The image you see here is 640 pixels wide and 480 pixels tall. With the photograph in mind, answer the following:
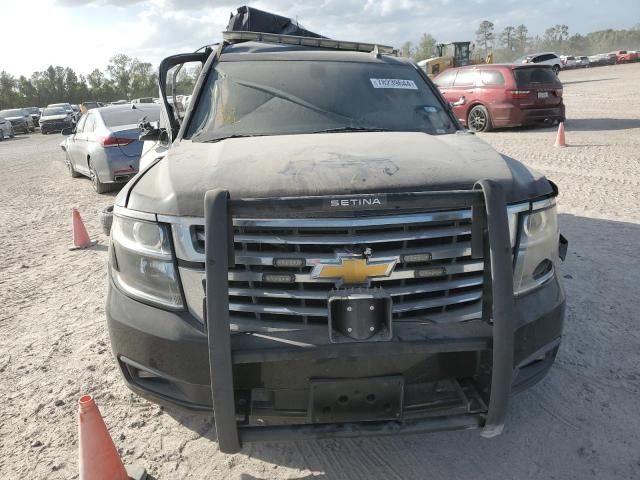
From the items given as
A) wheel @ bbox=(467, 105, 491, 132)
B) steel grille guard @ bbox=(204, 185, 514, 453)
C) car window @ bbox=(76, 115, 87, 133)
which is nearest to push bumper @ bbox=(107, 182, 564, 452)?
steel grille guard @ bbox=(204, 185, 514, 453)

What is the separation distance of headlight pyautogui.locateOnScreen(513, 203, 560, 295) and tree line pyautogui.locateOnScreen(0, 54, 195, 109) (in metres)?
71.0

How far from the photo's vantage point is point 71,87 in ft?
243

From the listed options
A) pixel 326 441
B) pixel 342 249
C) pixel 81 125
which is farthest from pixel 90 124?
pixel 342 249

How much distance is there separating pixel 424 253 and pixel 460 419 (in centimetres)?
72

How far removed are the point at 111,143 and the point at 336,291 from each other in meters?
8.05

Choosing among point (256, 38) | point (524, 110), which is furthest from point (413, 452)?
point (524, 110)

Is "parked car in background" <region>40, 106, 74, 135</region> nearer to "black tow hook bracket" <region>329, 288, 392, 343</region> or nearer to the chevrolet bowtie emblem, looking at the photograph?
the chevrolet bowtie emblem

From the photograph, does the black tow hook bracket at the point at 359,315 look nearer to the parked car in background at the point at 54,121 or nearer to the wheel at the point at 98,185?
the wheel at the point at 98,185

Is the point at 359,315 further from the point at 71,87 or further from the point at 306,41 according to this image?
the point at 71,87

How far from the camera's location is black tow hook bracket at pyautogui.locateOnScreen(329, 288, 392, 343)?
2.12 meters

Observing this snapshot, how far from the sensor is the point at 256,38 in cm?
481

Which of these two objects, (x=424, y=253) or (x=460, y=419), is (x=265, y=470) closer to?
(x=460, y=419)

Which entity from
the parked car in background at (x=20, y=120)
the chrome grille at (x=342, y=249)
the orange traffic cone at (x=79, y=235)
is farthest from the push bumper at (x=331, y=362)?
the parked car in background at (x=20, y=120)

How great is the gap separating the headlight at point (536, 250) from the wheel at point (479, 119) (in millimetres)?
13257
